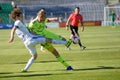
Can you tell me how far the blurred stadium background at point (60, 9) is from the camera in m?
56.2

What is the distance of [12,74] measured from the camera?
14086 millimetres

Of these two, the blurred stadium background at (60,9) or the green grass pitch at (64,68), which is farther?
the blurred stadium background at (60,9)

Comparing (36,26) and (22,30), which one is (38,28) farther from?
(22,30)

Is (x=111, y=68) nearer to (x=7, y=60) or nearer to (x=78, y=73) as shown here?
(x=78, y=73)

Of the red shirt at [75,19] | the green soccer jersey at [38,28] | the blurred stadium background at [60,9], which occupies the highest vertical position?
the green soccer jersey at [38,28]

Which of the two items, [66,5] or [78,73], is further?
[66,5]

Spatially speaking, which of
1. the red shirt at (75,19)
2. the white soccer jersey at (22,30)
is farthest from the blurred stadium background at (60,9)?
the white soccer jersey at (22,30)

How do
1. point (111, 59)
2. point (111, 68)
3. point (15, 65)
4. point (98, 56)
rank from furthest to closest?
point (98, 56), point (111, 59), point (15, 65), point (111, 68)

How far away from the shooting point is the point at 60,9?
66.8 metres

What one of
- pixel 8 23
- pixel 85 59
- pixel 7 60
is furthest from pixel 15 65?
pixel 8 23

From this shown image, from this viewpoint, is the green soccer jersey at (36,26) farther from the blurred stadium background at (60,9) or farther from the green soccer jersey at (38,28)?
the blurred stadium background at (60,9)

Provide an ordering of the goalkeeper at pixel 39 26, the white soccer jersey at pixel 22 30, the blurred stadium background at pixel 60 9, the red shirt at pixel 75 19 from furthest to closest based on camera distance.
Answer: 1. the blurred stadium background at pixel 60 9
2. the red shirt at pixel 75 19
3. the goalkeeper at pixel 39 26
4. the white soccer jersey at pixel 22 30

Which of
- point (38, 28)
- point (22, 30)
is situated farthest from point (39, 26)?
point (22, 30)

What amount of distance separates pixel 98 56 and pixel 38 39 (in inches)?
212
